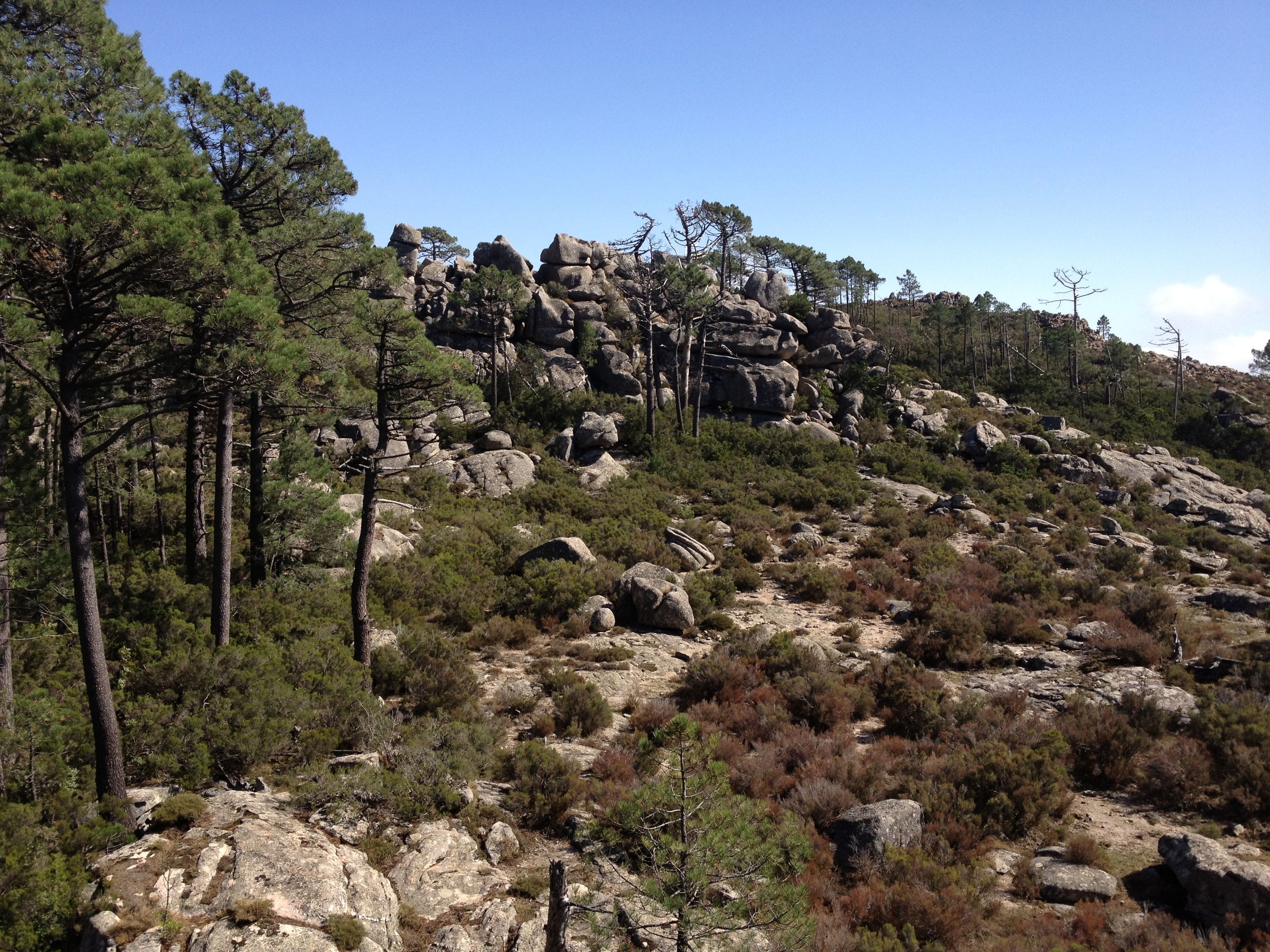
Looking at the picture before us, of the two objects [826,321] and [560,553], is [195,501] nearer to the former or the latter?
[560,553]

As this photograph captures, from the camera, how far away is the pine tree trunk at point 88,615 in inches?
333

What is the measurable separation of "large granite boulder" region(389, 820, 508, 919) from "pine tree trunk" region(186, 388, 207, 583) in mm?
9728

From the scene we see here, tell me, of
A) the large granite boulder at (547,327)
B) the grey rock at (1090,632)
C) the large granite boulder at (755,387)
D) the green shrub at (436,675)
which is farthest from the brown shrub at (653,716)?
the large granite boulder at (547,327)

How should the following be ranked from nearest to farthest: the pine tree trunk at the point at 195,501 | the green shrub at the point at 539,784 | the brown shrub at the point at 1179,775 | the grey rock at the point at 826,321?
the green shrub at the point at 539,784
the brown shrub at the point at 1179,775
the pine tree trunk at the point at 195,501
the grey rock at the point at 826,321

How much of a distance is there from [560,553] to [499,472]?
10702 mm

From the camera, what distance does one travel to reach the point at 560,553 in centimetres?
2123

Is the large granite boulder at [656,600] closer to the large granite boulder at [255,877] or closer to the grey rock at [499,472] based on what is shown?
the large granite boulder at [255,877]

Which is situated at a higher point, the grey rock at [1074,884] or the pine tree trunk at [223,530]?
the pine tree trunk at [223,530]

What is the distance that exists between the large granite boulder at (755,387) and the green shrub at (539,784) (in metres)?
36.0

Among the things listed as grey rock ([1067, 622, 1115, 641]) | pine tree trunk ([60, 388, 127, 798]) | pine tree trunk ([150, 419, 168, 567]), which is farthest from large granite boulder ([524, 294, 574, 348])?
pine tree trunk ([60, 388, 127, 798])

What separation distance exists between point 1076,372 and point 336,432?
5869cm

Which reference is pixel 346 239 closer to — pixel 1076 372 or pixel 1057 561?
pixel 1057 561

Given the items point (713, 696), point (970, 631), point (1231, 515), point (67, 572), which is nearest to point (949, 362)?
point (1231, 515)

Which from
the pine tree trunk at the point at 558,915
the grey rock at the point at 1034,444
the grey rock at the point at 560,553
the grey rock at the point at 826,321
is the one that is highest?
the grey rock at the point at 826,321
